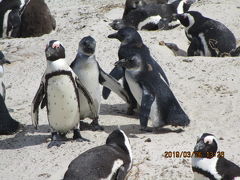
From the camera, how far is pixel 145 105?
5992 millimetres

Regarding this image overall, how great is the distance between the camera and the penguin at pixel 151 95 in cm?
597

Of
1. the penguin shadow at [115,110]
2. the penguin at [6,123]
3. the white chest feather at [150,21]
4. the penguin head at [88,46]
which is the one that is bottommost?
the white chest feather at [150,21]

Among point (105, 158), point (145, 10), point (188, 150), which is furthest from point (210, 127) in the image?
point (145, 10)

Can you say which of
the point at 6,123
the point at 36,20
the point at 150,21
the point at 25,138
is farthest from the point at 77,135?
the point at 150,21

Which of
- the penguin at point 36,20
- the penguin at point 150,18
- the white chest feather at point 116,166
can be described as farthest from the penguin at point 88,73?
the penguin at point 36,20

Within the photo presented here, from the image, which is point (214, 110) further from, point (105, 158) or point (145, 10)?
point (145, 10)

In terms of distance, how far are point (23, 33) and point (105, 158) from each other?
5.60 m

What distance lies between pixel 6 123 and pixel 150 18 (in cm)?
451

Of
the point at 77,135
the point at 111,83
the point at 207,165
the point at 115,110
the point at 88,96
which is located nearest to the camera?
the point at 207,165

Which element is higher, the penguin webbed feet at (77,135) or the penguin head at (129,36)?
the penguin head at (129,36)

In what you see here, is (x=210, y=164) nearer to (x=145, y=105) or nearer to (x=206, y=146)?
(x=206, y=146)

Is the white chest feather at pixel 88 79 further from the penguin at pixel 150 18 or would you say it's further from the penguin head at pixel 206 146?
the penguin at pixel 150 18

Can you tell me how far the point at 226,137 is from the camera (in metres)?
5.67

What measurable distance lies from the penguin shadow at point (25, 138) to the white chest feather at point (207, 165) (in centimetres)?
167
